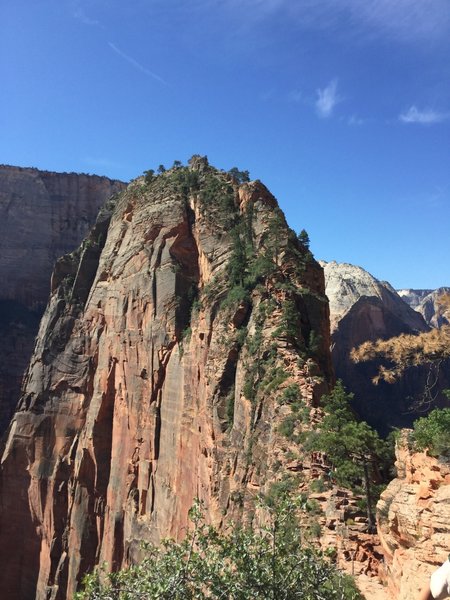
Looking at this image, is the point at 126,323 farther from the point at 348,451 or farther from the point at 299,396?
the point at 348,451

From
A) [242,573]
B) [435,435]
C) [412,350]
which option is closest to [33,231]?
[412,350]

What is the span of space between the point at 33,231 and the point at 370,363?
75.6 metres

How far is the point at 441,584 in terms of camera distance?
625cm

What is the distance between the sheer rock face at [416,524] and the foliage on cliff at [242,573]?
7.25 ft

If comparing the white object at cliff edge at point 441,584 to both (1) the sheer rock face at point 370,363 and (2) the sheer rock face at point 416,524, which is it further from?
(1) the sheer rock face at point 370,363

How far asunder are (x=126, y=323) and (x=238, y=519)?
28.4 m

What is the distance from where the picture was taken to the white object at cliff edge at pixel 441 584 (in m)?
6.17

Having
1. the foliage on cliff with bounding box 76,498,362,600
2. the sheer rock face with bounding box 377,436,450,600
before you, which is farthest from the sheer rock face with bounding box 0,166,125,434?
the sheer rock face with bounding box 377,436,450,600

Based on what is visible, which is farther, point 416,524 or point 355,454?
point 355,454

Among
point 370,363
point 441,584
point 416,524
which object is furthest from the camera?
point 370,363

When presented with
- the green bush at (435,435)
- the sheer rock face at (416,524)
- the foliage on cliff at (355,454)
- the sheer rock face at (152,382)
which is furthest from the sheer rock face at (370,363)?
the sheer rock face at (416,524)

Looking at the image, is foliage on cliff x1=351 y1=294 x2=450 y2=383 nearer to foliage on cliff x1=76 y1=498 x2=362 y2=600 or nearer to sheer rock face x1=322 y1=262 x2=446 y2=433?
foliage on cliff x1=76 y1=498 x2=362 y2=600

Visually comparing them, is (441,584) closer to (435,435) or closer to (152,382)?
(435,435)

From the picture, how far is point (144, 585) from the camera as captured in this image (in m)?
13.1
